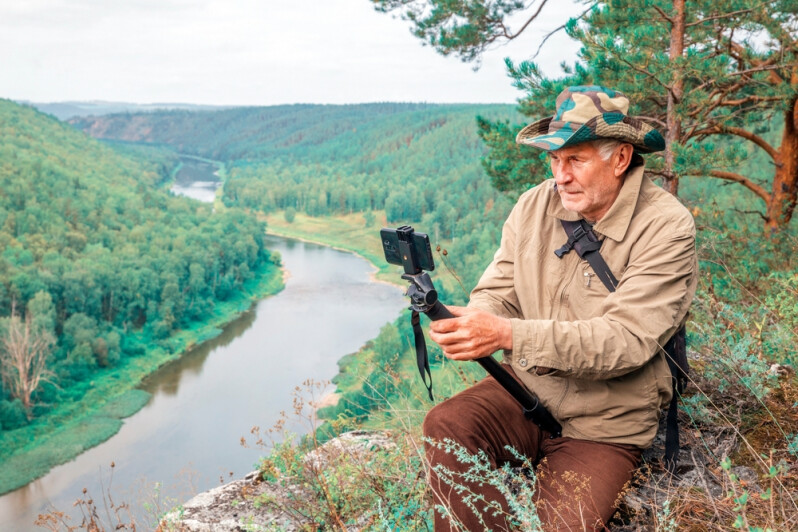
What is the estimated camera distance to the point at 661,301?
1719 millimetres

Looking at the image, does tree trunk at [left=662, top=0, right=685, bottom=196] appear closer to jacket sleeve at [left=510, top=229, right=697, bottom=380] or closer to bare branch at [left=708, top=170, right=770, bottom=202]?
bare branch at [left=708, top=170, right=770, bottom=202]

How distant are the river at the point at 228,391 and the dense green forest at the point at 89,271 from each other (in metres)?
3.04

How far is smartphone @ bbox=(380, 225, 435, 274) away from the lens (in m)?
1.62

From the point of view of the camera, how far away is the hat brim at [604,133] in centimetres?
179

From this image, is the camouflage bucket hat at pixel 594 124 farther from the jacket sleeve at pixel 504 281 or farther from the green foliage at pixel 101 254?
the green foliage at pixel 101 254

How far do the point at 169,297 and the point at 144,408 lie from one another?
12.1 metres

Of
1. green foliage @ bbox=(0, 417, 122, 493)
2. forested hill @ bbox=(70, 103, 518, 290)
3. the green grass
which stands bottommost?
green foliage @ bbox=(0, 417, 122, 493)

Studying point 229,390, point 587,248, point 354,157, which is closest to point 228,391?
point 229,390

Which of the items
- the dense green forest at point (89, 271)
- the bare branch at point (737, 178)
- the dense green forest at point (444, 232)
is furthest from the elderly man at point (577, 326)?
the dense green forest at point (89, 271)

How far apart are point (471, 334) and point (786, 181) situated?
7.23 meters

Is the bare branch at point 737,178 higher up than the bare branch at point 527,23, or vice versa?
the bare branch at point 527,23

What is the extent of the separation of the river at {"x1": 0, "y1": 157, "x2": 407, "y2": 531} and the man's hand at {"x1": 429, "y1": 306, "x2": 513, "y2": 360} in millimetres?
10200

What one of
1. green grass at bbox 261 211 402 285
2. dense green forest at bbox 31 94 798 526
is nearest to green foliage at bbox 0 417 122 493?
dense green forest at bbox 31 94 798 526

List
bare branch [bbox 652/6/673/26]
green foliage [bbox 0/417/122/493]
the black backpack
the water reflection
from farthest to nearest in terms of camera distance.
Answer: green foliage [bbox 0/417/122/493] → the water reflection → bare branch [bbox 652/6/673/26] → the black backpack
